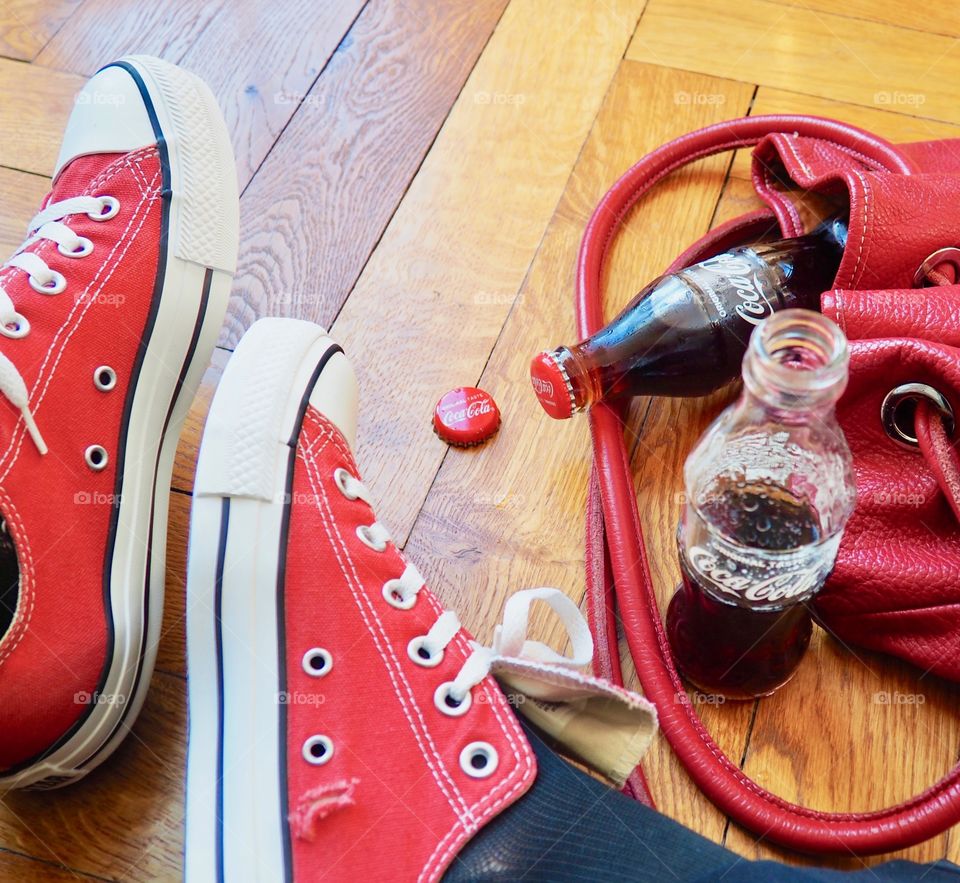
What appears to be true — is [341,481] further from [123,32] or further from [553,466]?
[123,32]

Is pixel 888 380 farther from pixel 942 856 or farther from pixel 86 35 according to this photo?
pixel 86 35

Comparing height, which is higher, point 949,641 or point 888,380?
point 888,380

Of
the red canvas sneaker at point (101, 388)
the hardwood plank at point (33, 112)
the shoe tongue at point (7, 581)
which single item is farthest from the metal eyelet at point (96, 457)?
the hardwood plank at point (33, 112)

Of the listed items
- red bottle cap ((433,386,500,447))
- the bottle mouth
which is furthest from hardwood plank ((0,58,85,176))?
the bottle mouth

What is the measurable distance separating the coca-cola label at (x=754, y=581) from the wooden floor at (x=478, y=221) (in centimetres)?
15

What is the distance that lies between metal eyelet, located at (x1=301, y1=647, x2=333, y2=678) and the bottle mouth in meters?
0.33

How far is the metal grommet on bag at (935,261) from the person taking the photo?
0.79 metres

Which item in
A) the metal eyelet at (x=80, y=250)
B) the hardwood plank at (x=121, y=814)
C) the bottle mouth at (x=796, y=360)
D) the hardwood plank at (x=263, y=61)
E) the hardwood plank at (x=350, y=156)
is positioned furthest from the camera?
the hardwood plank at (x=263, y=61)

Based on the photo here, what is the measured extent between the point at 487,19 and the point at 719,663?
2.58 feet

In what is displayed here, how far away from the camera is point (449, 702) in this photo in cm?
66

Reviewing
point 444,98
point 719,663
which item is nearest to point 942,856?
point 719,663

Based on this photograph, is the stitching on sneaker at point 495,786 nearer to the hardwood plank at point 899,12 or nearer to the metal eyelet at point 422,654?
the metal eyelet at point 422,654

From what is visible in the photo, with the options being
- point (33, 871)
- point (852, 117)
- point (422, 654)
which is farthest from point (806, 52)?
point (33, 871)

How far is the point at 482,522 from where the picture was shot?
836 millimetres
